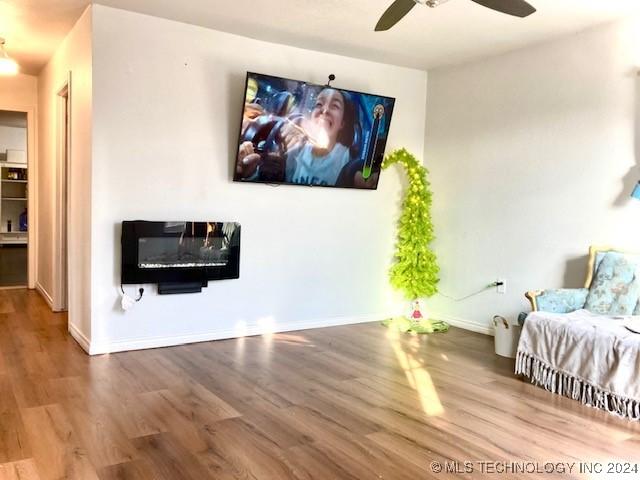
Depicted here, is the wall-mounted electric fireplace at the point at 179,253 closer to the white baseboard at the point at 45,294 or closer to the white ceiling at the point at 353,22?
the white ceiling at the point at 353,22

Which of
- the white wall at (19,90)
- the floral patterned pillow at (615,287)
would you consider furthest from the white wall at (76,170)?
the floral patterned pillow at (615,287)

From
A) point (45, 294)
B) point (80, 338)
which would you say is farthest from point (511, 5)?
point (45, 294)

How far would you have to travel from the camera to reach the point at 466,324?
5309mm

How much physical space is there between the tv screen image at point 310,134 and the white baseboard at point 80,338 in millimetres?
1773

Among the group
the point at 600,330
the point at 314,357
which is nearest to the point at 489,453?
the point at 600,330

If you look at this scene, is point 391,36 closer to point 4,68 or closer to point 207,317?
point 207,317

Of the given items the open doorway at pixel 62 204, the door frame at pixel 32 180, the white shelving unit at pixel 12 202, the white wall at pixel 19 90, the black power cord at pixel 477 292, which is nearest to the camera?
the black power cord at pixel 477 292

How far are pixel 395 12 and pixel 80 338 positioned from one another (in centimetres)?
341

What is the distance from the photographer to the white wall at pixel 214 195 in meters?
4.09

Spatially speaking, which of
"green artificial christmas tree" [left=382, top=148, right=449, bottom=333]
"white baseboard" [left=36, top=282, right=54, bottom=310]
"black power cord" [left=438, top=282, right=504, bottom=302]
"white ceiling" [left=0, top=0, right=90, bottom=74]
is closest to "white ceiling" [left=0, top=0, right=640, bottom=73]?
"white ceiling" [left=0, top=0, right=90, bottom=74]

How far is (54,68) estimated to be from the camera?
17.9 ft

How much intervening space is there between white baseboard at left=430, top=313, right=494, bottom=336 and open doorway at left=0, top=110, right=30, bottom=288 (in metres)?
7.61

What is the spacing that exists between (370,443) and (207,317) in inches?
90.3

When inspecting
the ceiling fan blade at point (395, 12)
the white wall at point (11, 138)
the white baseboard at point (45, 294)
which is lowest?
the white baseboard at point (45, 294)
